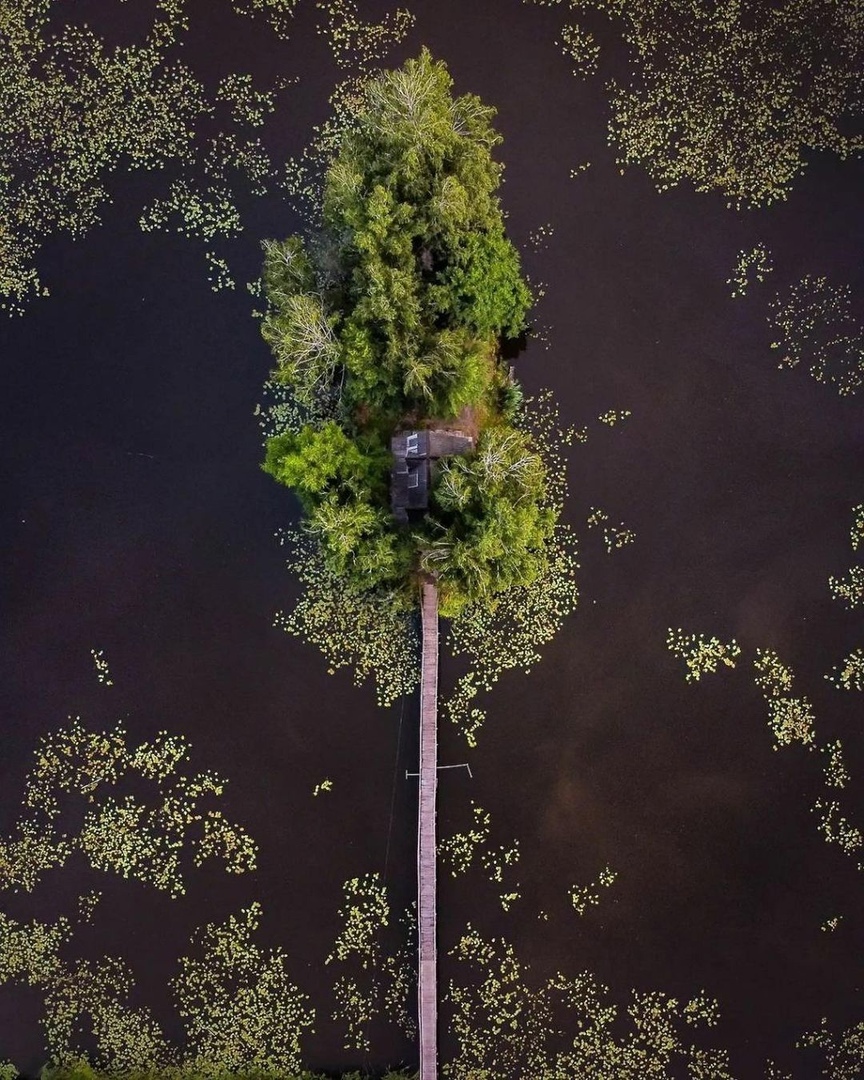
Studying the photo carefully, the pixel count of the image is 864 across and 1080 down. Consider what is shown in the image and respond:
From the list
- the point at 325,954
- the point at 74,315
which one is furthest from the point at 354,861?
the point at 74,315

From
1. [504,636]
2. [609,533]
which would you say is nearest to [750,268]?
[609,533]

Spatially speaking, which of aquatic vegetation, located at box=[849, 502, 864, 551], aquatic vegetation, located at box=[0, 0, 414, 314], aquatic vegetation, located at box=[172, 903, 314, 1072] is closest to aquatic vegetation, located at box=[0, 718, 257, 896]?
aquatic vegetation, located at box=[172, 903, 314, 1072]

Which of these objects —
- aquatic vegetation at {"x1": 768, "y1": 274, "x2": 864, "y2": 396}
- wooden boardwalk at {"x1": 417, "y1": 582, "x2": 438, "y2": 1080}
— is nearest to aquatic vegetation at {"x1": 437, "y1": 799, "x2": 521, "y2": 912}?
wooden boardwalk at {"x1": 417, "y1": 582, "x2": 438, "y2": 1080}

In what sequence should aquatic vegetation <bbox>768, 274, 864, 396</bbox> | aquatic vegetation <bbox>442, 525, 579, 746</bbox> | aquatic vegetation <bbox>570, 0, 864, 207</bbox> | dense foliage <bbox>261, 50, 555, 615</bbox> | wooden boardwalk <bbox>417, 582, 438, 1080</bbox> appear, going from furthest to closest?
1. aquatic vegetation <bbox>570, 0, 864, 207</bbox>
2. aquatic vegetation <bbox>768, 274, 864, 396</bbox>
3. aquatic vegetation <bbox>442, 525, 579, 746</bbox>
4. wooden boardwalk <bbox>417, 582, 438, 1080</bbox>
5. dense foliage <bbox>261, 50, 555, 615</bbox>

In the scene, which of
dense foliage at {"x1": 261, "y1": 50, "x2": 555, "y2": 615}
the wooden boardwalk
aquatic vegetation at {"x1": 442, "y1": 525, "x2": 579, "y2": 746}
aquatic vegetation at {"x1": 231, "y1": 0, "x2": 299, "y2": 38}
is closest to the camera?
dense foliage at {"x1": 261, "y1": 50, "x2": 555, "y2": 615}

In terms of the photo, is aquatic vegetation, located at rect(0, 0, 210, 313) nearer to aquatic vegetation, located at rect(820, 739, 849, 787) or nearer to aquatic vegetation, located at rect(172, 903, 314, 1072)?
aquatic vegetation, located at rect(172, 903, 314, 1072)

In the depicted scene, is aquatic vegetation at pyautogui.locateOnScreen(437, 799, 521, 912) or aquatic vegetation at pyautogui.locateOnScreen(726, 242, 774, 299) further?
aquatic vegetation at pyautogui.locateOnScreen(726, 242, 774, 299)

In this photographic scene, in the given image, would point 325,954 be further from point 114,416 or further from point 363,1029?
point 114,416

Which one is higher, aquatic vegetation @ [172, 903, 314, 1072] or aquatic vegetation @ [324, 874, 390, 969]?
aquatic vegetation @ [324, 874, 390, 969]

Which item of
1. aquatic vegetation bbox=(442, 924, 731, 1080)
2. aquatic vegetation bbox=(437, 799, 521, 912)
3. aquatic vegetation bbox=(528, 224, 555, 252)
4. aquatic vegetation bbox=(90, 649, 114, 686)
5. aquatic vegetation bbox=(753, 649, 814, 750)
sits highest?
aquatic vegetation bbox=(528, 224, 555, 252)
